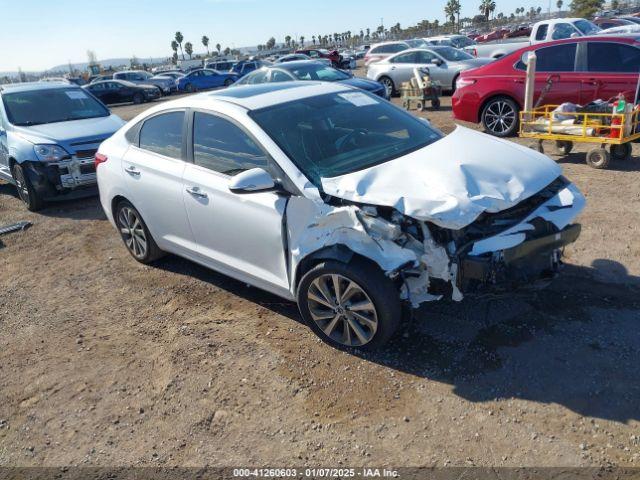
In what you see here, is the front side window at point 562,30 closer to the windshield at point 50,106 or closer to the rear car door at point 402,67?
the rear car door at point 402,67

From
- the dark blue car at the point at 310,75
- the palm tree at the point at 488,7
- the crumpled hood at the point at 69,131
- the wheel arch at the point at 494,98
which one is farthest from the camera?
the palm tree at the point at 488,7

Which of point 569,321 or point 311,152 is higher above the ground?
point 311,152

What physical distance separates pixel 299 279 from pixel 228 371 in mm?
809

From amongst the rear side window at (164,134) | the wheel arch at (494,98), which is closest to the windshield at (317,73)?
the wheel arch at (494,98)

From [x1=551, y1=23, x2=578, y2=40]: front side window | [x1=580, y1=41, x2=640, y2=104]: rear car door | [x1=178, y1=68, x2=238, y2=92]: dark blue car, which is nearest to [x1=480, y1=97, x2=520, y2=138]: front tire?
[x1=580, y1=41, x2=640, y2=104]: rear car door

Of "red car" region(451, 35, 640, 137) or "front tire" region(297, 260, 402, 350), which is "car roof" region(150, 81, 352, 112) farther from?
"red car" region(451, 35, 640, 137)

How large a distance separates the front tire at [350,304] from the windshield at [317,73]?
1011cm

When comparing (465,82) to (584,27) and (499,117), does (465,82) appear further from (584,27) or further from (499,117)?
(584,27)

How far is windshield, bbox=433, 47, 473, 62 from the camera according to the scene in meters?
15.7

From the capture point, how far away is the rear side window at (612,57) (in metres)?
7.97

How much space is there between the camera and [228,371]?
374 cm

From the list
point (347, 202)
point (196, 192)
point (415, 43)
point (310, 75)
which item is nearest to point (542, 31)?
point (310, 75)

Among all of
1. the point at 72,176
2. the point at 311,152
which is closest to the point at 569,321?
the point at 311,152

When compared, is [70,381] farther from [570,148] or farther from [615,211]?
[570,148]
